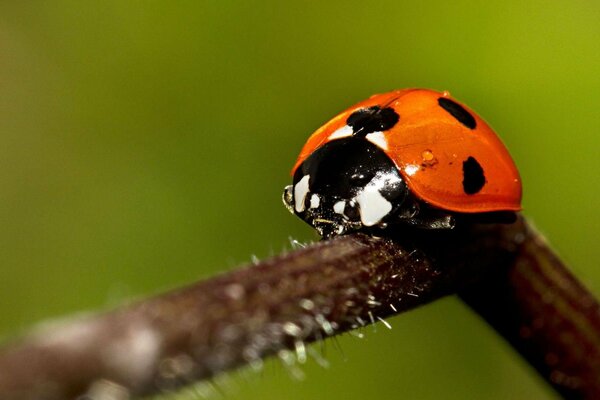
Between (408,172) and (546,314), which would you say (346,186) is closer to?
(408,172)

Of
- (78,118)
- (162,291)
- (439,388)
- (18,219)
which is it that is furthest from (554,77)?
(162,291)

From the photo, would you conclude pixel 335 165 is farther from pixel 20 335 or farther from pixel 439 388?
pixel 439 388

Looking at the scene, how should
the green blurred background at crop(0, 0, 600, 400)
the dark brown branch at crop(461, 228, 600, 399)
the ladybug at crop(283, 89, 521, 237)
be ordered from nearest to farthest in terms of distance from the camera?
the dark brown branch at crop(461, 228, 600, 399) < the ladybug at crop(283, 89, 521, 237) < the green blurred background at crop(0, 0, 600, 400)

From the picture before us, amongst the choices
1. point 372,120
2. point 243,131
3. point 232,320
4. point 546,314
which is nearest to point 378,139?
point 372,120

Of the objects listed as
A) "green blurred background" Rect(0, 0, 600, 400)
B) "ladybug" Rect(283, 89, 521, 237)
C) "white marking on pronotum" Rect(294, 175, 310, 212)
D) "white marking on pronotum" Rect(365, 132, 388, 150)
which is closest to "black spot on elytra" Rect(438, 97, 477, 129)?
"ladybug" Rect(283, 89, 521, 237)

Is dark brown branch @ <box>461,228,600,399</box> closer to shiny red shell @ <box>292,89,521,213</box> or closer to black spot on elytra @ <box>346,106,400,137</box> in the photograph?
shiny red shell @ <box>292,89,521,213</box>

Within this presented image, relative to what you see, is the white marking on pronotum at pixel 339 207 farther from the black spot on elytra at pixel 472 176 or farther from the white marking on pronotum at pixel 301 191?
the black spot on elytra at pixel 472 176
